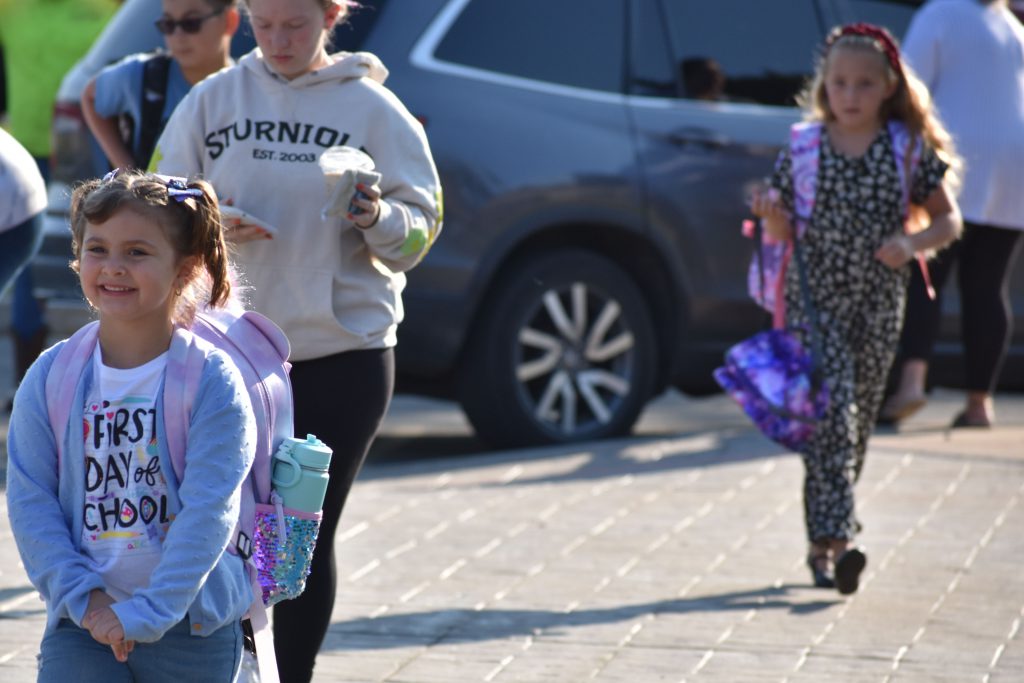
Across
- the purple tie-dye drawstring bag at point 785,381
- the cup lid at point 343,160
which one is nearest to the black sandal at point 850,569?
the purple tie-dye drawstring bag at point 785,381

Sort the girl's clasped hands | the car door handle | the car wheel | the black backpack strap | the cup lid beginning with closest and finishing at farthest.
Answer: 1. the girl's clasped hands
2. the cup lid
3. the black backpack strap
4. the car wheel
5. the car door handle

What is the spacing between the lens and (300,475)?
131 inches

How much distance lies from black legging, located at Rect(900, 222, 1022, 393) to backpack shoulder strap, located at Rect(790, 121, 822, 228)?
250 centimetres

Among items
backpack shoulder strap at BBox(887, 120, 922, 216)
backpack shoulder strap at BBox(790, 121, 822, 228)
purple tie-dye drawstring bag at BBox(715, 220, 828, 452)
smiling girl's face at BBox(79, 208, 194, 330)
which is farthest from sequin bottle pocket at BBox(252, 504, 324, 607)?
backpack shoulder strap at BBox(887, 120, 922, 216)

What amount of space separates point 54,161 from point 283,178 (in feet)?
12.2

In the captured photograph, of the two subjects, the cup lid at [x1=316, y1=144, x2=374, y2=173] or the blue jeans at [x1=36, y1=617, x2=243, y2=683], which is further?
the cup lid at [x1=316, y1=144, x2=374, y2=173]

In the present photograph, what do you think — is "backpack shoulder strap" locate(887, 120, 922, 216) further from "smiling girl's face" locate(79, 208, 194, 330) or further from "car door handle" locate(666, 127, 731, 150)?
"smiling girl's face" locate(79, 208, 194, 330)

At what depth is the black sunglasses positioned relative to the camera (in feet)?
18.0

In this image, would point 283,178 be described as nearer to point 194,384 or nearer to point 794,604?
point 194,384

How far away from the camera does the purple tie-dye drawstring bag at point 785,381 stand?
18.9ft

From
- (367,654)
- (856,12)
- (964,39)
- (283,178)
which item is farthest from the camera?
(856,12)

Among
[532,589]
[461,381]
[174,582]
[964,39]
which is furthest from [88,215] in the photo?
[964,39]

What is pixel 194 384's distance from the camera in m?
3.20

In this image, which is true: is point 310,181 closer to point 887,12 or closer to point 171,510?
point 171,510
